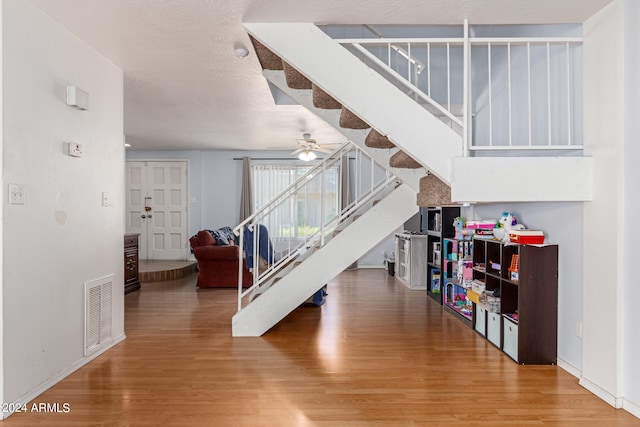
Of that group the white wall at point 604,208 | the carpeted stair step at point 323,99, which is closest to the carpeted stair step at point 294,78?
the carpeted stair step at point 323,99

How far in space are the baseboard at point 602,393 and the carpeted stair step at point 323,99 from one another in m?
2.49

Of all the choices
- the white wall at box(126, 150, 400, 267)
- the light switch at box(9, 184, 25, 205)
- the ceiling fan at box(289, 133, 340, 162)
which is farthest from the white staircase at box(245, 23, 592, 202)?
the white wall at box(126, 150, 400, 267)

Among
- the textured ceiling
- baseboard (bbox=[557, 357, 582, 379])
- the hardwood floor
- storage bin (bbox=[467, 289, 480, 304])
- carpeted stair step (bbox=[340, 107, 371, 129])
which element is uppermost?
the textured ceiling

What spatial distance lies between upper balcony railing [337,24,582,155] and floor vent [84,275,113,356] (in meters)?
2.58

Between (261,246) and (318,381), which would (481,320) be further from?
(261,246)

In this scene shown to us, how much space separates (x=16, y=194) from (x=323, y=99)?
2035 mm

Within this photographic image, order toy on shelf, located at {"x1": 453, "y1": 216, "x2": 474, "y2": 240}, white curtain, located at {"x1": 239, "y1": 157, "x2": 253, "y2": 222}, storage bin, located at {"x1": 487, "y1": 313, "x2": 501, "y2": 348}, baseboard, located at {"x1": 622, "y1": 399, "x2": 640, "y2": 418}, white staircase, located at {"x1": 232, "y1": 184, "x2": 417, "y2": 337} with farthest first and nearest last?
white curtain, located at {"x1": 239, "y1": 157, "x2": 253, "y2": 222} < toy on shelf, located at {"x1": 453, "y1": 216, "x2": 474, "y2": 240} < white staircase, located at {"x1": 232, "y1": 184, "x2": 417, "y2": 337} < storage bin, located at {"x1": 487, "y1": 313, "x2": 501, "y2": 348} < baseboard, located at {"x1": 622, "y1": 399, "x2": 640, "y2": 418}

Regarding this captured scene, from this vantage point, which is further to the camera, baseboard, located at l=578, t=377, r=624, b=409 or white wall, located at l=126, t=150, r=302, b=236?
white wall, located at l=126, t=150, r=302, b=236

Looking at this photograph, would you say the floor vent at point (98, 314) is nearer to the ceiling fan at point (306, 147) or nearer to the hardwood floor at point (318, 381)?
the hardwood floor at point (318, 381)

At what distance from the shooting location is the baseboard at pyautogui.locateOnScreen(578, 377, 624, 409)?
2.57m

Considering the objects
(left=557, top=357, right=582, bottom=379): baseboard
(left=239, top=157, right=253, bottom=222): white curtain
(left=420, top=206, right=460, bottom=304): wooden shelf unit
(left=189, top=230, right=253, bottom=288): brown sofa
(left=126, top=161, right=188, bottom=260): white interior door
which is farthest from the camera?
(left=126, top=161, right=188, bottom=260): white interior door

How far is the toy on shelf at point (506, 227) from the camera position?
12.2ft

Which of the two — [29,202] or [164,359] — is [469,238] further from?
[29,202]

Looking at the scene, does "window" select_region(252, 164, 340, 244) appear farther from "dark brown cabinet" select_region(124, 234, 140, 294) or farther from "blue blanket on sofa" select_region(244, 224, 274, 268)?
"blue blanket on sofa" select_region(244, 224, 274, 268)
